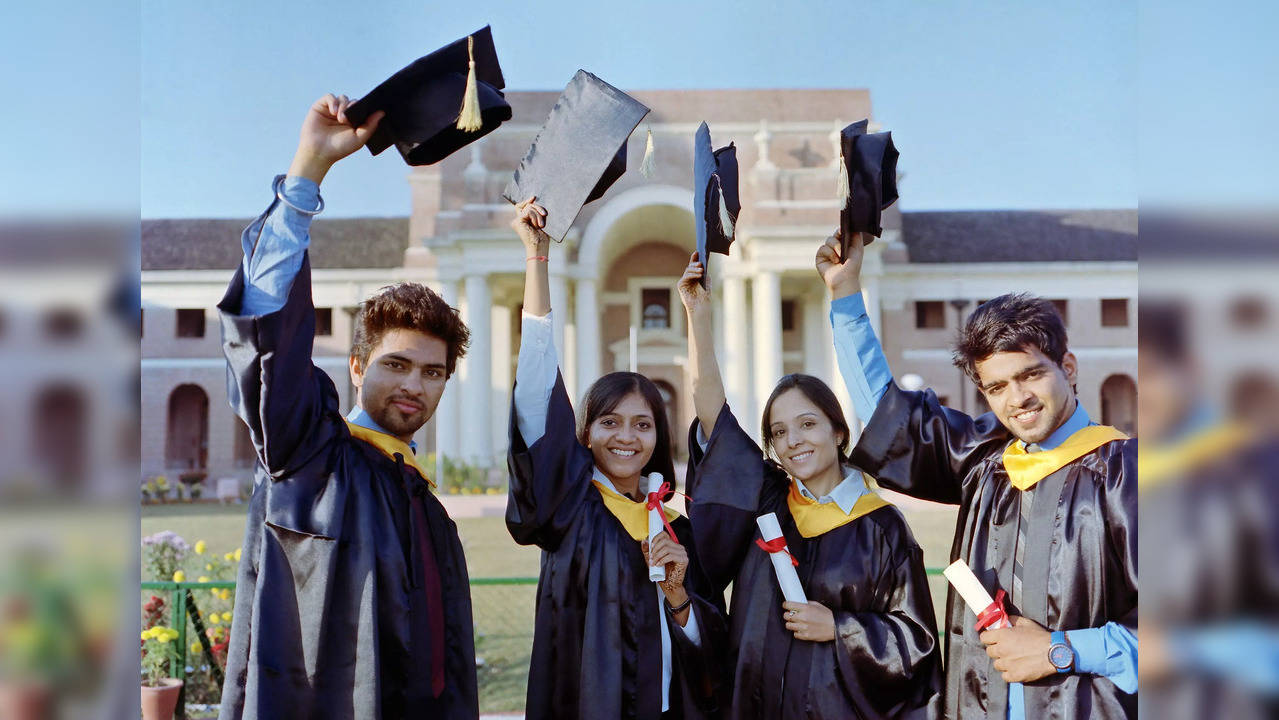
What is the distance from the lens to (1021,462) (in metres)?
2.39

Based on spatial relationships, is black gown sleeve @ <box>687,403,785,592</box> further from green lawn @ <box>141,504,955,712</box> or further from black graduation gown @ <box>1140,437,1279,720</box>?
green lawn @ <box>141,504,955,712</box>

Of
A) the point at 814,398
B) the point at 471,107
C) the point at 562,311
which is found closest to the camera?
the point at 471,107

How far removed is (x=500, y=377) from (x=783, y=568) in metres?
25.9

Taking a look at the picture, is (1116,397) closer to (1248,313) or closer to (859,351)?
(859,351)

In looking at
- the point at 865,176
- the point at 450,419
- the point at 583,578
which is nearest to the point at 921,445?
the point at 865,176

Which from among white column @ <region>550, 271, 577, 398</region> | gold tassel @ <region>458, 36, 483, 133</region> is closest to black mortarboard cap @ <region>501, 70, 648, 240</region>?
gold tassel @ <region>458, 36, 483, 133</region>

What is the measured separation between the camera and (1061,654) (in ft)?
6.97

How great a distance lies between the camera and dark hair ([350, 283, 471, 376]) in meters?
2.51

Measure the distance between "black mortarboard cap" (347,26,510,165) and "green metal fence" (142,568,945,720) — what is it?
2609 millimetres

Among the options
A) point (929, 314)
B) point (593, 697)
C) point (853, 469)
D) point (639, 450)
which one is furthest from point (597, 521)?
point (929, 314)

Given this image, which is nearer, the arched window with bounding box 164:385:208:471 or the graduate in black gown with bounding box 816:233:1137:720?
the graduate in black gown with bounding box 816:233:1137:720

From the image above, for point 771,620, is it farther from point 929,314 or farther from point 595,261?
point 929,314

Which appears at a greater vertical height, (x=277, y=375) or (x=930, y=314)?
(x=930, y=314)

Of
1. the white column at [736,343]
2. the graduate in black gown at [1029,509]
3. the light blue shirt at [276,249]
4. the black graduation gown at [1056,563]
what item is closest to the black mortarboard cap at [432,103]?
the light blue shirt at [276,249]
